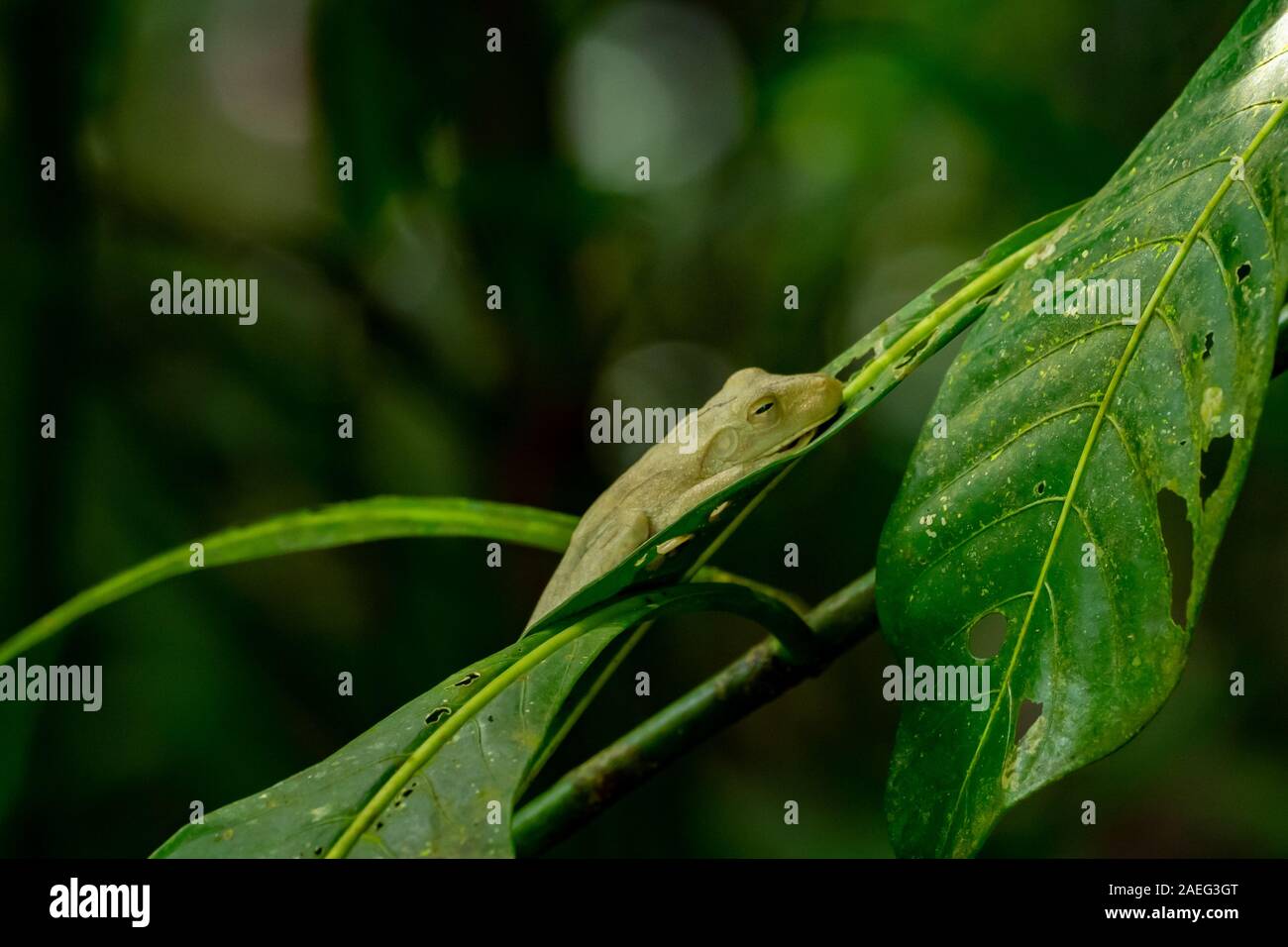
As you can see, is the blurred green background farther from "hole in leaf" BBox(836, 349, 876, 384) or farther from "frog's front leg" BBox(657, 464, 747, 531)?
"frog's front leg" BBox(657, 464, 747, 531)

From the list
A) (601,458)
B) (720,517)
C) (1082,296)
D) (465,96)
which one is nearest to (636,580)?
(720,517)

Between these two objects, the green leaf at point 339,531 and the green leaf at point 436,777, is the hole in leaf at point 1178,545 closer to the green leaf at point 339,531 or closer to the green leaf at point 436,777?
the green leaf at point 339,531

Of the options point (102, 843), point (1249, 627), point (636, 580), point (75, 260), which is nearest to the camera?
point (636, 580)

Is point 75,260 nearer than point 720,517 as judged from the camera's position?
No

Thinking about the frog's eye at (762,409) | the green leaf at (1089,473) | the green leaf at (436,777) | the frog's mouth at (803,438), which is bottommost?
the green leaf at (436,777)

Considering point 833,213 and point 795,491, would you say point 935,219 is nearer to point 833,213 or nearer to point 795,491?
point 833,213

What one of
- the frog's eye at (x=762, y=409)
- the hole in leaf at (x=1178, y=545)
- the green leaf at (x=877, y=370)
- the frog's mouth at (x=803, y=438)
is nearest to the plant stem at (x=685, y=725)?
the green leaf at (x=877, y=370)

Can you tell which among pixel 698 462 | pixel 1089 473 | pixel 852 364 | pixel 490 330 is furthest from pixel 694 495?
pixel 490 330
